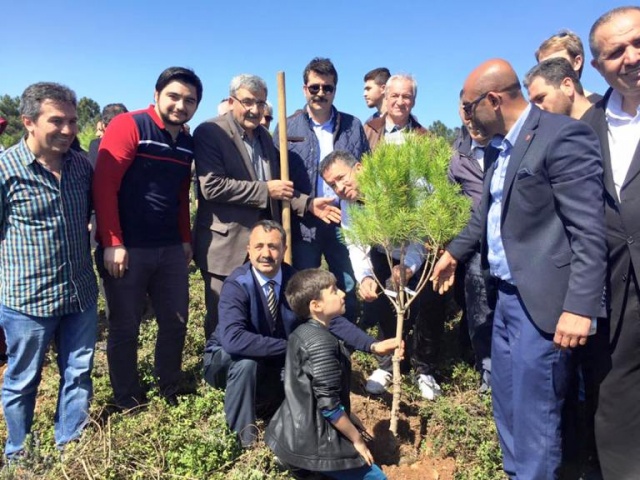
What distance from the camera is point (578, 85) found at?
3193 mm

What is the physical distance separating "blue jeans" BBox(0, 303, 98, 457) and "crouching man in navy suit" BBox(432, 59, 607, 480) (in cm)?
251

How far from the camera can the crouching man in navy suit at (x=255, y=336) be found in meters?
3.00

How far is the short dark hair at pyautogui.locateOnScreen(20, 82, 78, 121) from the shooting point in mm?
2727

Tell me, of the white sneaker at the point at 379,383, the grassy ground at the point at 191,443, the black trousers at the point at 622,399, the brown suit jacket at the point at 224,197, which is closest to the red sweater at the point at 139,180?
the brown suit jacket at the point at 224,197

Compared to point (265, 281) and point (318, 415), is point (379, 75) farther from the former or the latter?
point (318, 415)

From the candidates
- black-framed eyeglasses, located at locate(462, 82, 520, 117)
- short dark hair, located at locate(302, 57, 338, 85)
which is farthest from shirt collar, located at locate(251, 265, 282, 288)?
short dark hair, located at locate(302, 57, 338, 85)

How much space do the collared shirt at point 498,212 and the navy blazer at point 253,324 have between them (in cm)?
90

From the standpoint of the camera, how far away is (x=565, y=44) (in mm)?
3871

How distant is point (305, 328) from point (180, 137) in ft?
5.79

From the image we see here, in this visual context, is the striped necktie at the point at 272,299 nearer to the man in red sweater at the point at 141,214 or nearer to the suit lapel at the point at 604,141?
the man in red sweater at the point at 141,214

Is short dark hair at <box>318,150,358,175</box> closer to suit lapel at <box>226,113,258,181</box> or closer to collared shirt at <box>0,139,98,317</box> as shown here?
suit lapel at <box>226,113,258,181</box>

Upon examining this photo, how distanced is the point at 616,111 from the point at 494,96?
0.67 m

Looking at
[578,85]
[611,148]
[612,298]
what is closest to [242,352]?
[612,298]

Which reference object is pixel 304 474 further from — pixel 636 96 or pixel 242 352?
pixel 636 96
